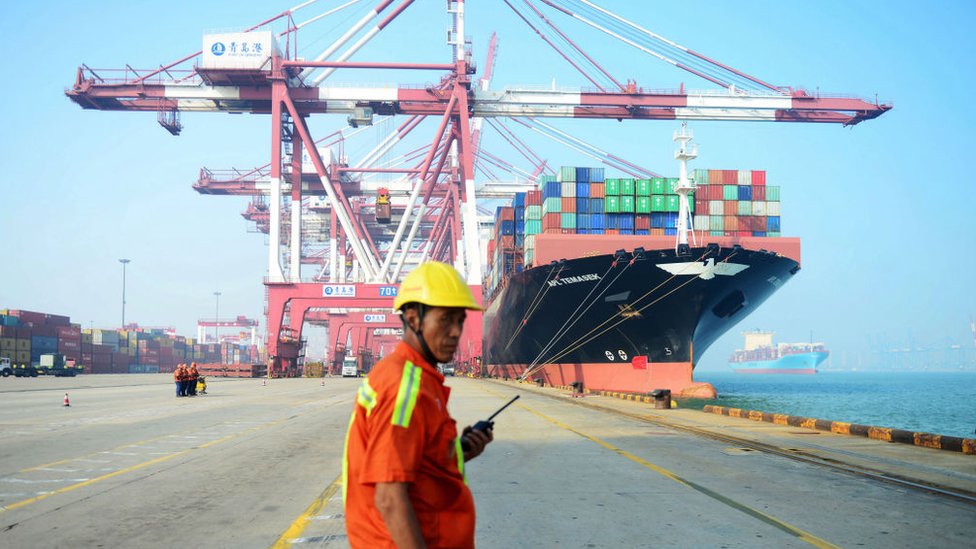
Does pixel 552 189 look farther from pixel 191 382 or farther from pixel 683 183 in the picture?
pixel 191 382

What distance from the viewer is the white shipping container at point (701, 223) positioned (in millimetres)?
44375

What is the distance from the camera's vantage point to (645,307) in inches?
1491

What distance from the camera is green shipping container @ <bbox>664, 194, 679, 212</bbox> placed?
148 feet

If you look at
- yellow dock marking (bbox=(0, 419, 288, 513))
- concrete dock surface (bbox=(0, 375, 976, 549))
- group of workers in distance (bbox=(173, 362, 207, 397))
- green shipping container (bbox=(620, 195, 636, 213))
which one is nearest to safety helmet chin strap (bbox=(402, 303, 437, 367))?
concrete dock surface (bbox=(0, 375, 976, 549))

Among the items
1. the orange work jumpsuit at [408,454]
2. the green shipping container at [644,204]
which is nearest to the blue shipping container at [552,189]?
the green shipping container at [644,204]

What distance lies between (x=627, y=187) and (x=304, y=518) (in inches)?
1612

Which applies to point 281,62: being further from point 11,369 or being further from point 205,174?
point 11,369

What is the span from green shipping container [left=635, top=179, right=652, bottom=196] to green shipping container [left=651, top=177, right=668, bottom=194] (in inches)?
8.8

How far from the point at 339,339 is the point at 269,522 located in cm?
9831

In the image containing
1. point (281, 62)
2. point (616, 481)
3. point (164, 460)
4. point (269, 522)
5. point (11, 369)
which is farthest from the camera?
point (11, 369)

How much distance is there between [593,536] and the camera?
21.4ft

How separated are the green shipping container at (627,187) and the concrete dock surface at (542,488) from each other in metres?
30.2

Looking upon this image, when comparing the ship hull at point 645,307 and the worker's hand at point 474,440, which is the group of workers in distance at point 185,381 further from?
the worker's hand at point 474,440

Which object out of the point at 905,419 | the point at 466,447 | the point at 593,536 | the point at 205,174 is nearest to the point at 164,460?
the point at 593,536
